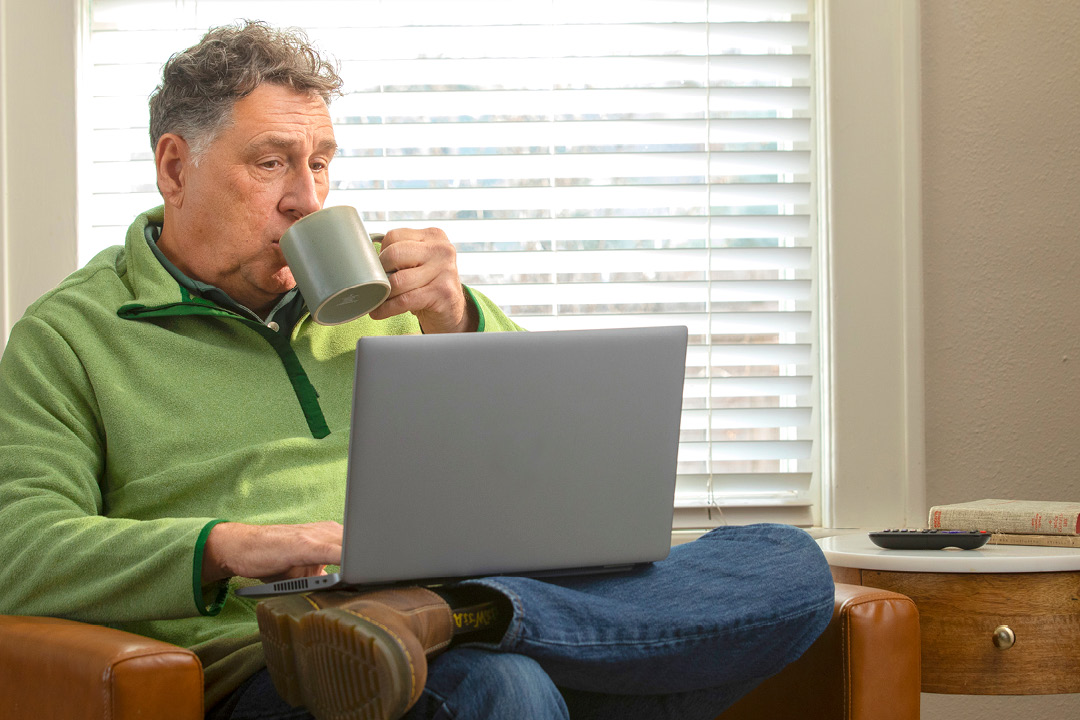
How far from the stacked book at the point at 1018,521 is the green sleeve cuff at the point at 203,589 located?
1001 millimetres

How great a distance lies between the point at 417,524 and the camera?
873 millimetres

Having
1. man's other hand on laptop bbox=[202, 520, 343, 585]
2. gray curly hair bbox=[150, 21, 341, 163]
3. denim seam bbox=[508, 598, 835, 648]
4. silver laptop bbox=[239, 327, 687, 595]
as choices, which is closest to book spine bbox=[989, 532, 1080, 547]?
denim seam bbox=[508, 598, 835, 648]

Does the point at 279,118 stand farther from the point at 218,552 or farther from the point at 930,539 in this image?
the point at 930,539

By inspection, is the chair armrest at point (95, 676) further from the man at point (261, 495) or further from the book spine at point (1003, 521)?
the book spine at point (1003, 521)

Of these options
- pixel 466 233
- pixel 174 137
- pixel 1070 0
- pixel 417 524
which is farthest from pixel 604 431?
pixel 1070 0

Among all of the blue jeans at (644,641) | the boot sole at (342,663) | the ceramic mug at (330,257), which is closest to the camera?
the boot sole at (342,663)

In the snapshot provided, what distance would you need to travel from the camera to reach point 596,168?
1.86 m

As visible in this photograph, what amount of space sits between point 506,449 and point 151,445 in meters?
0.59

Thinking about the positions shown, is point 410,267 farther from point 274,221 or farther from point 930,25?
point 930,25

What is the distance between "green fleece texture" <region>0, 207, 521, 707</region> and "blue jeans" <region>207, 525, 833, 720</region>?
16 cm

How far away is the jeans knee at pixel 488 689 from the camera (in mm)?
813

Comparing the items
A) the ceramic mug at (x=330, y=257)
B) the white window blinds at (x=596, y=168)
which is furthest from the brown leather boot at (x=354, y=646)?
Result: the white window blinds at (x=596, y=168)

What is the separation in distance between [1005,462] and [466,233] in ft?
3.57

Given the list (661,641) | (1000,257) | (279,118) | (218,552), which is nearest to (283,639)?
(218,552)
